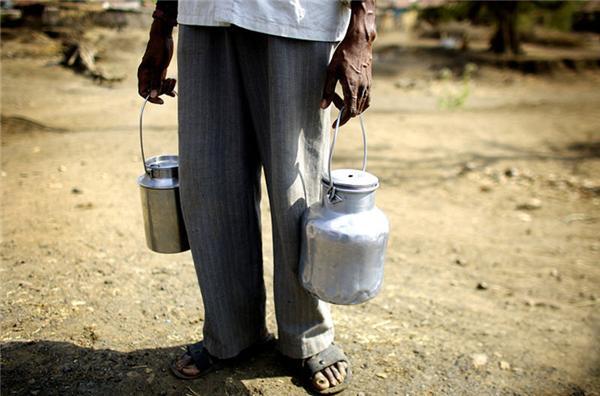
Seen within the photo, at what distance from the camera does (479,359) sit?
1911 mm

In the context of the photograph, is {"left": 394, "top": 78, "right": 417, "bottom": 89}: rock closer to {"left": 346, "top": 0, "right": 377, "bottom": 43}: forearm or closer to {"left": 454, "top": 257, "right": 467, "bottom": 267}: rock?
{"left": 454, "top": 257, "right": 467, "bottom": 267}: rock

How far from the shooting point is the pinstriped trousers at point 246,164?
134 cm

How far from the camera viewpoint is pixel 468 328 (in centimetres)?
216

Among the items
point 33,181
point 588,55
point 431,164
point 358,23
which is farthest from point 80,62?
point 588,55

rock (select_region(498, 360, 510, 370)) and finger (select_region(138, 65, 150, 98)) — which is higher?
finger (select_region(138, 65, 150, 98))

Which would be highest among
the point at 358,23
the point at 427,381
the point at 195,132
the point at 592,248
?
the point at 358,23

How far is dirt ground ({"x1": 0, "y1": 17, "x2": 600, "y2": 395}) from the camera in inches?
67.5

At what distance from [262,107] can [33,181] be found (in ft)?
7.82

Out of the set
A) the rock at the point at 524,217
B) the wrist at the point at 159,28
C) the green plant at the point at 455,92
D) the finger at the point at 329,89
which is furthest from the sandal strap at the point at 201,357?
the green plant at the point at 455,92

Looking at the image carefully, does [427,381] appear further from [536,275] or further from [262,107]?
[536,275]

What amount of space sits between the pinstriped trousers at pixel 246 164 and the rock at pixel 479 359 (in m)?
0.62

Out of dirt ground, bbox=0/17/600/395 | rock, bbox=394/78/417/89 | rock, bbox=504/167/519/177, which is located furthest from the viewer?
rock, bbox=394/78/417/89

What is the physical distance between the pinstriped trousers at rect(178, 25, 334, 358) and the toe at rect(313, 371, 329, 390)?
8cm

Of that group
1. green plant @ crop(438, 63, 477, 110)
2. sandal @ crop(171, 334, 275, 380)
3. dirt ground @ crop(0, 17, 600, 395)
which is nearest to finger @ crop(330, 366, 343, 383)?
dirt ground @ crop(0, 17, 600, 395)
